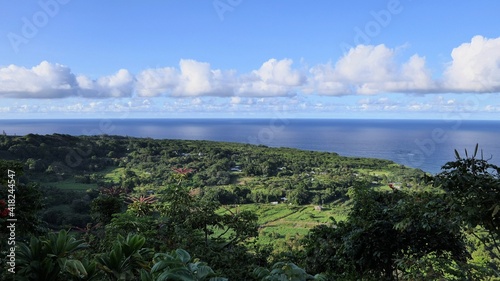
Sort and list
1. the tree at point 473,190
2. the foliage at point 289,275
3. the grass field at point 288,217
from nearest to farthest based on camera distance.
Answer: the foliage at point 289,275 < the tree at point 473,190 < the grass field at point 288,217

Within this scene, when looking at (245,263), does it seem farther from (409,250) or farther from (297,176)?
(297,176)

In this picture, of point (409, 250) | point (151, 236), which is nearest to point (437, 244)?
point (409, 250)

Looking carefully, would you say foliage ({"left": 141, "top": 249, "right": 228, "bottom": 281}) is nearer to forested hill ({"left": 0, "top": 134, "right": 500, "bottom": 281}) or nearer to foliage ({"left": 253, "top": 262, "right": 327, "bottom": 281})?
forested hill ({"left": 0, "top": 134, "right": 500, "bottom": 281})

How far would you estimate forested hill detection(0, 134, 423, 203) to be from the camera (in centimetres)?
3284

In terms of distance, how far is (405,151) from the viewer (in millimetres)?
81625

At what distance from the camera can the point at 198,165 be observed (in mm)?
43594

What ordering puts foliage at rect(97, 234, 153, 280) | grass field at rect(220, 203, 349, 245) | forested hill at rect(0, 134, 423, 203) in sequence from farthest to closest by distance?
forested hill at rect(0, 134, 423, 203) → grass field at rect(220, 203, 349, 245) → foliage at rect(97, 234, 153, 280)

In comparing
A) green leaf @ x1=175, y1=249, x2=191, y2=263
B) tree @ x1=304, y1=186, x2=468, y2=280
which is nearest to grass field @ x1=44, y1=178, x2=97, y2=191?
tree @ x1=304, y1=186, x2=468, y2=280

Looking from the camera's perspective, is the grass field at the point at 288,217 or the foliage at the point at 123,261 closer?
the foliage at the point at 123,261

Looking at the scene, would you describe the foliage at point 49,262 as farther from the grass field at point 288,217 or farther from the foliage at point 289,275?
the grass field at point 288,217

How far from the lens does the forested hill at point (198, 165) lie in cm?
3284

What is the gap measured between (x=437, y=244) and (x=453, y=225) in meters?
2.53

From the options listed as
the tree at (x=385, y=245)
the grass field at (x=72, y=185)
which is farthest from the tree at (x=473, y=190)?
the grass field at (x=72, y=185)

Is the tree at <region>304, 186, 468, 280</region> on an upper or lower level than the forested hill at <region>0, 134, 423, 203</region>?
upper
